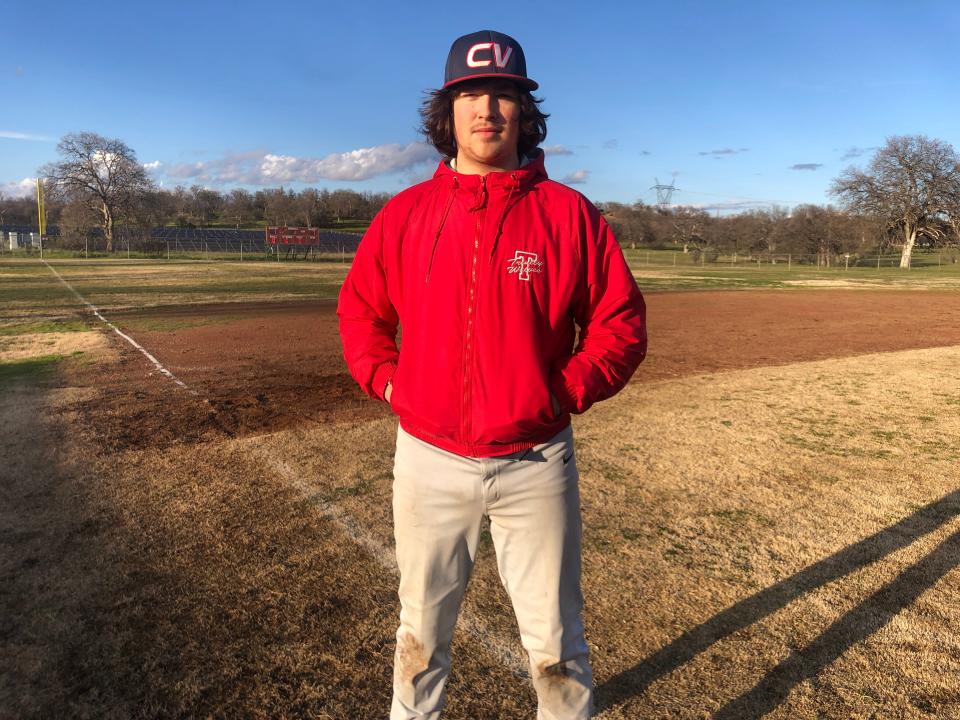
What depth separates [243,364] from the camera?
898 cm

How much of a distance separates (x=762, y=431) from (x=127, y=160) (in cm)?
7106

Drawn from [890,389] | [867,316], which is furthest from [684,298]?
[890,389]

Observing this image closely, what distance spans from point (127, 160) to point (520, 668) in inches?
2867

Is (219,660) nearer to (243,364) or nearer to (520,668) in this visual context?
→ (520,668)

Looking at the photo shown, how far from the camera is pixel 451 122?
6.64ft

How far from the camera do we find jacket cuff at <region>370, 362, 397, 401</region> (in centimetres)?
202

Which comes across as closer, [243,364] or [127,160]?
[243,364]

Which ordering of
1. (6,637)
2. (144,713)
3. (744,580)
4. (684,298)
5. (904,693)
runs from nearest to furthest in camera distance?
(144,713) → (904,693) → (6,637) → (744,580) → (684,298)

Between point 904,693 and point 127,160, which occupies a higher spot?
point 127,160

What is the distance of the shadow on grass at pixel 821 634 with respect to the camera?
101 inches

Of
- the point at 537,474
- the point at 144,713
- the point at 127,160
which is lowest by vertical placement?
the point at 144,713

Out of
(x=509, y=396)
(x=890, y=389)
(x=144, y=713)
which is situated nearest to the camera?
(x=509, y=396)

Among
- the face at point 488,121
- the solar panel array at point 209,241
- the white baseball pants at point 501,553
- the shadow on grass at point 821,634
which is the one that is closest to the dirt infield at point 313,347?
the shadow on grass at point 821,634

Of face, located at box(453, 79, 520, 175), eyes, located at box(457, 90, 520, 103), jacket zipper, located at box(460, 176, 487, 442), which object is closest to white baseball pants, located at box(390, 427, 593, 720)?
jacket zipper, located at box(460, 176, 487, 442)
